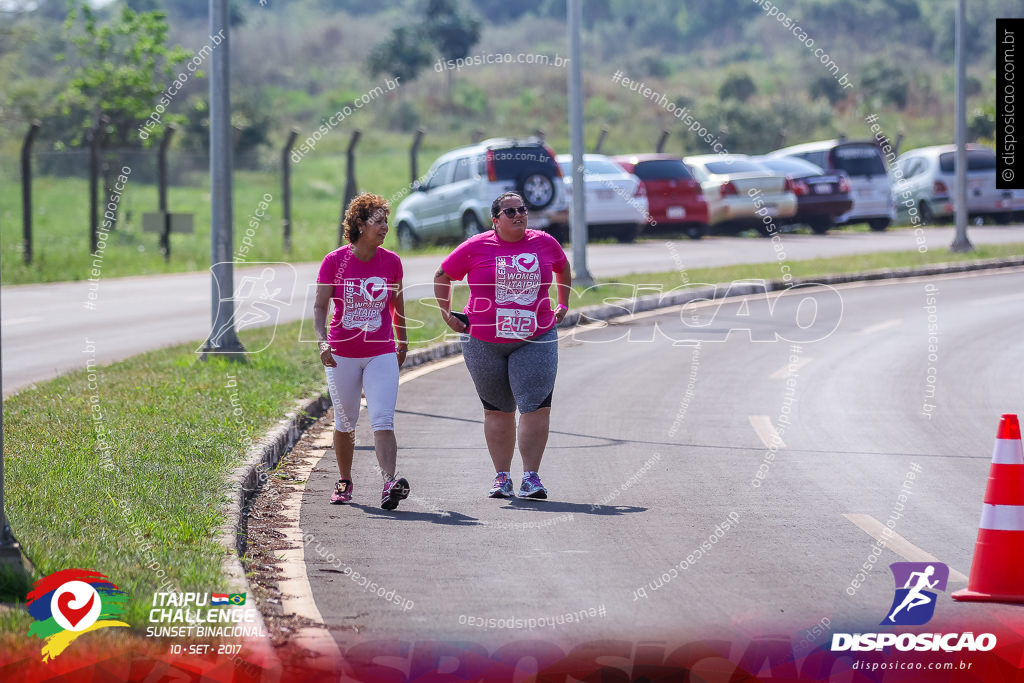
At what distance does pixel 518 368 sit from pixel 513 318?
299 mm

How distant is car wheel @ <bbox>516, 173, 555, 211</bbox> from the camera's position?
25109mm

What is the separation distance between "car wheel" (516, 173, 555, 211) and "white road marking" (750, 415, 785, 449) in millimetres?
13982

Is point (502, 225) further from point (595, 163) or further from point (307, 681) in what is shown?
point (595, 163)

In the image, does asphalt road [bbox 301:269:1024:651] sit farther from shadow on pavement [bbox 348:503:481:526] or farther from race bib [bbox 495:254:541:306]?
race bib [bbox 495:254:541:306]

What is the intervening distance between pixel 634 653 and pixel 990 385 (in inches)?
333

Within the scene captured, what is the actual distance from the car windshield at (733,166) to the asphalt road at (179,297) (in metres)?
1.46

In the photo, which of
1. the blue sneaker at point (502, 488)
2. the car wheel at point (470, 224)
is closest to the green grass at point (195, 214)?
the car wheel at point (470, 224)

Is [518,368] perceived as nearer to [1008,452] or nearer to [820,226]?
[1008,452]

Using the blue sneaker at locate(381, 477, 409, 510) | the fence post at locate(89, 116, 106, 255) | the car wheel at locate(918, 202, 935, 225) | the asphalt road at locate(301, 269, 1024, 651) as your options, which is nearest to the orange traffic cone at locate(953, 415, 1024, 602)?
the asphalt road at locate(301, 269, 1024, 651)

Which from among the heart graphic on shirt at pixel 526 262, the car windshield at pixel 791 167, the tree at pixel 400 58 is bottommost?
the heart graphic on shirt at pixel 526 262

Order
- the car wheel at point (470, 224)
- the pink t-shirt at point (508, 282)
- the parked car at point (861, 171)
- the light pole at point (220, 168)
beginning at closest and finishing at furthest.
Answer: the pink t-shirt at point (508, 282) < the light pole at point (220, 168) < the car wheel at point (470, 224) < the parked car at point (861, 171)

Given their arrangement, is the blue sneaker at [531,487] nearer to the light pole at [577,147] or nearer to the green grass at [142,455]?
the green grass at [142,455]

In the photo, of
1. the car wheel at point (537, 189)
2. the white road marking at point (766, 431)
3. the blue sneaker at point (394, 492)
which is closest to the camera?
the blue sneaker at point (394, 492)

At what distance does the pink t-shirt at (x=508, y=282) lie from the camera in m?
8.50
